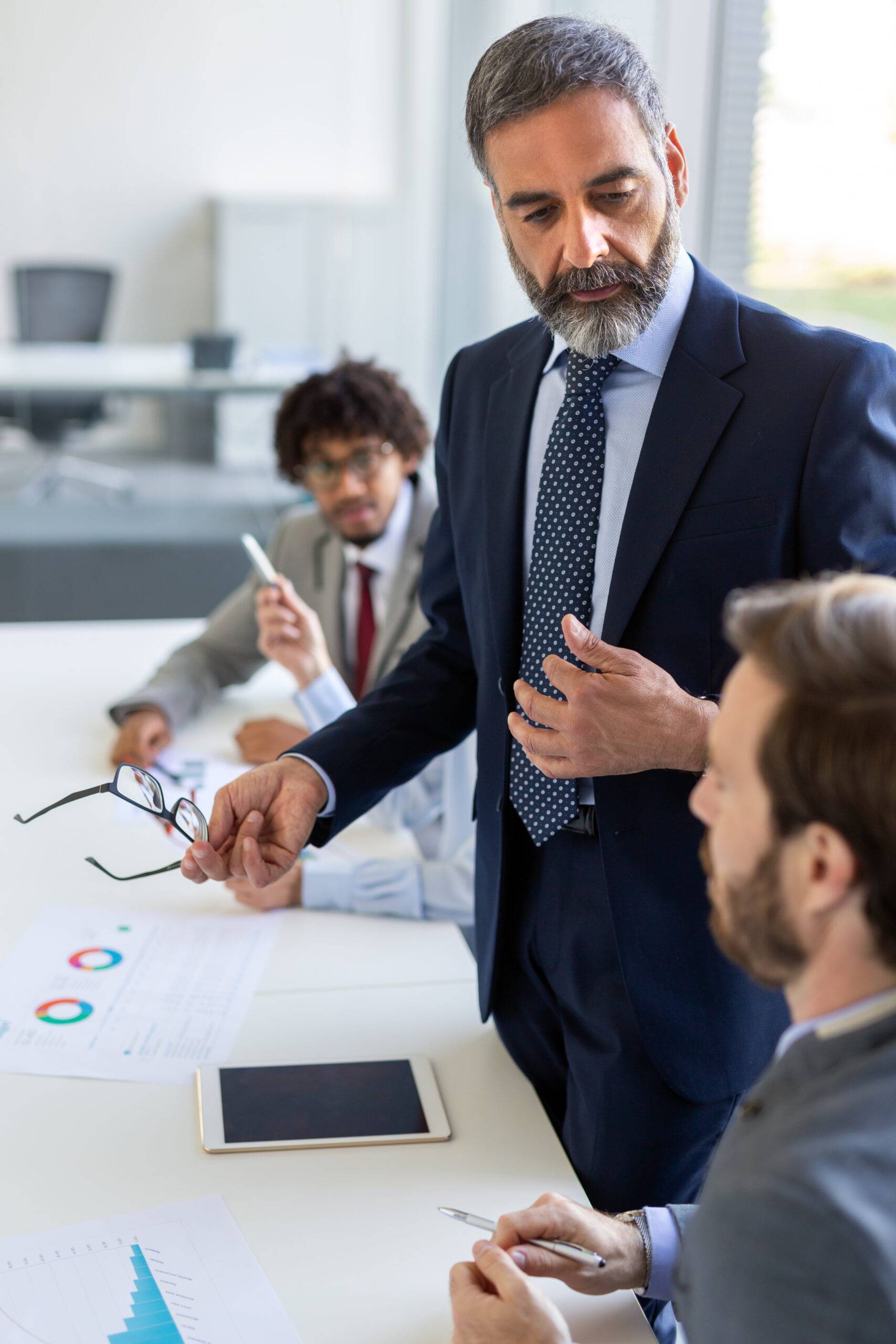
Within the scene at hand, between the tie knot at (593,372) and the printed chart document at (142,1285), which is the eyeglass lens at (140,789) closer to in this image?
the printed chart document at (142,1285)

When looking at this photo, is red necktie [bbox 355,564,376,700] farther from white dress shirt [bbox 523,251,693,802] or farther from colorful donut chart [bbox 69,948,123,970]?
white dress shirt [bbox 523,251,693,802]

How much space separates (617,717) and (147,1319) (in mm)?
687

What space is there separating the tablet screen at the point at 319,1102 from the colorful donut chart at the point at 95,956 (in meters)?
0.32

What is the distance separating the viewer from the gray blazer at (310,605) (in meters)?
2.70

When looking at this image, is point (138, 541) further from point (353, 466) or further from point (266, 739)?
point (266, 739)

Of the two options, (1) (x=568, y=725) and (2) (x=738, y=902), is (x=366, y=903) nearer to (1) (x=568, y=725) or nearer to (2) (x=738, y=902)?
(1) (x=568, y=725)

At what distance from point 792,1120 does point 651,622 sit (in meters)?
0.68

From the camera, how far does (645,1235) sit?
1.17 meters

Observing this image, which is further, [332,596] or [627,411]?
[332,596]

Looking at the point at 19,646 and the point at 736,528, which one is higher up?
the point at 736,528

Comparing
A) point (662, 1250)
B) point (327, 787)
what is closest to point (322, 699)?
point (327, 787)

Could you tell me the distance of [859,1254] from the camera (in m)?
0.73

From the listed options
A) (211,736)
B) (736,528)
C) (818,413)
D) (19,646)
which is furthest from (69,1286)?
(19,646)

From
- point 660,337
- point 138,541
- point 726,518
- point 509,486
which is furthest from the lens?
point 138,541
